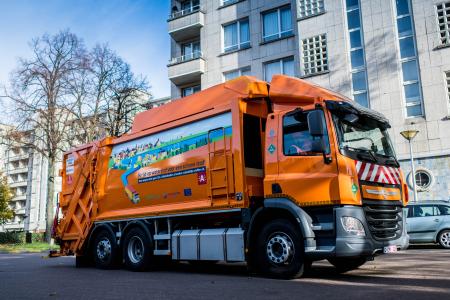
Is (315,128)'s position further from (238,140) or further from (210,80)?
(210,80)

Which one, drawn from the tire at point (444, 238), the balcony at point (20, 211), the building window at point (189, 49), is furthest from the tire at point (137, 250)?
the balcony at point (20, 211)

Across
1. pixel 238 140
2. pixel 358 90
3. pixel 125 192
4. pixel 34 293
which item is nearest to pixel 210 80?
pixel 358 90

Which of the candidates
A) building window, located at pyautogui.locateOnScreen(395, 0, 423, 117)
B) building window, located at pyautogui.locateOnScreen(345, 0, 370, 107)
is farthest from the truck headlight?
building window, located at pyautogui.locateOnScreen(345, 0, 370, 107)

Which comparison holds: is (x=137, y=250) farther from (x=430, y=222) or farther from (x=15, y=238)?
(x=15, y=238)

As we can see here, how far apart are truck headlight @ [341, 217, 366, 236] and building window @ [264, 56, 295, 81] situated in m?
17.1

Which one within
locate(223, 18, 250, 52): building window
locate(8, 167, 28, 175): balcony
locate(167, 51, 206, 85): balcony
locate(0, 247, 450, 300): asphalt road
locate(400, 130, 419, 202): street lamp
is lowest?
locate(0, 247, 450, 300): asphalt road

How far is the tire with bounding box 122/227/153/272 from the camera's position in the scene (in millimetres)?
10078

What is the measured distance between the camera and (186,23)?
2698 cm

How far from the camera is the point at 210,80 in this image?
84.4 feet

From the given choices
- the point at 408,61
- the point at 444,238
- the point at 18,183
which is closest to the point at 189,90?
the point at 408,61

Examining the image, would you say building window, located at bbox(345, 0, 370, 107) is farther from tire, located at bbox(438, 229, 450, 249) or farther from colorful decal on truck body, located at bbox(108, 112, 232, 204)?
colorful decal on truck body, located at bbox(108, 112, 232, 204)

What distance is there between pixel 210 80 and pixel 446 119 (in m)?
12.3

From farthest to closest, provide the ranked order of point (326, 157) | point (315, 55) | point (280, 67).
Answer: point (280, 67), point (315, 55), point (326, 157)

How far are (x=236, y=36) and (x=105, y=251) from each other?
56.7 ft
